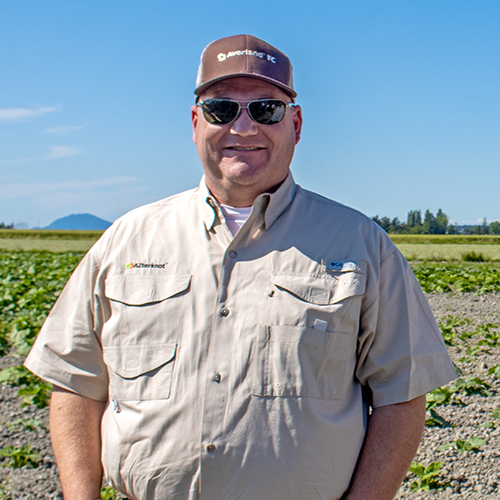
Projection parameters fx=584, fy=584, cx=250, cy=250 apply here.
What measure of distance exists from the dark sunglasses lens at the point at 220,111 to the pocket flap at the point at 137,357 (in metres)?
0.83

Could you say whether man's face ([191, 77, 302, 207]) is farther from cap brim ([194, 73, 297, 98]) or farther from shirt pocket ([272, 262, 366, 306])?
shirt pocket ([272, 262, 366, 306])

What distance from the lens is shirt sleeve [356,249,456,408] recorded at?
2.00 metres

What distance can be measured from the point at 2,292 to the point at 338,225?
11847 millimetres

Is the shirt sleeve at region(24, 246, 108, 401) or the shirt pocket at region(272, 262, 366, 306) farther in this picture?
the shirt sleeve at region(24, 246, 108, 401)

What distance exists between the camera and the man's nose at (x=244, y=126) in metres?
2.11

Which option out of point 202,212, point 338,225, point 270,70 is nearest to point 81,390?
point 202,212

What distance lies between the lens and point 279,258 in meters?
2.02

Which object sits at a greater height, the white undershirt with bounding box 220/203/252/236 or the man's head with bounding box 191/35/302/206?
the man's head with bounding box 191/35/302/206

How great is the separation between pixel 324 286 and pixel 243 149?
1.91 feet

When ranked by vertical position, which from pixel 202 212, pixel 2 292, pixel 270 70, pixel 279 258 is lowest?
pixel 2 292

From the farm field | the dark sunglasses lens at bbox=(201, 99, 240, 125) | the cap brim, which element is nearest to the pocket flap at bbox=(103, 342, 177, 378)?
the dark sunglasses lens at bbox=(201, 99, 240, 125)

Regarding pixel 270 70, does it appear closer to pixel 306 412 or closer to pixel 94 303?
pixel 94 303

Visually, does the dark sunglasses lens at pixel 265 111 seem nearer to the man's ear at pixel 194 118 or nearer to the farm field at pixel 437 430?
the man's ear at pixel 194 118

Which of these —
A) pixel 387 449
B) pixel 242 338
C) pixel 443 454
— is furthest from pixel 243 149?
pixel 443 454
